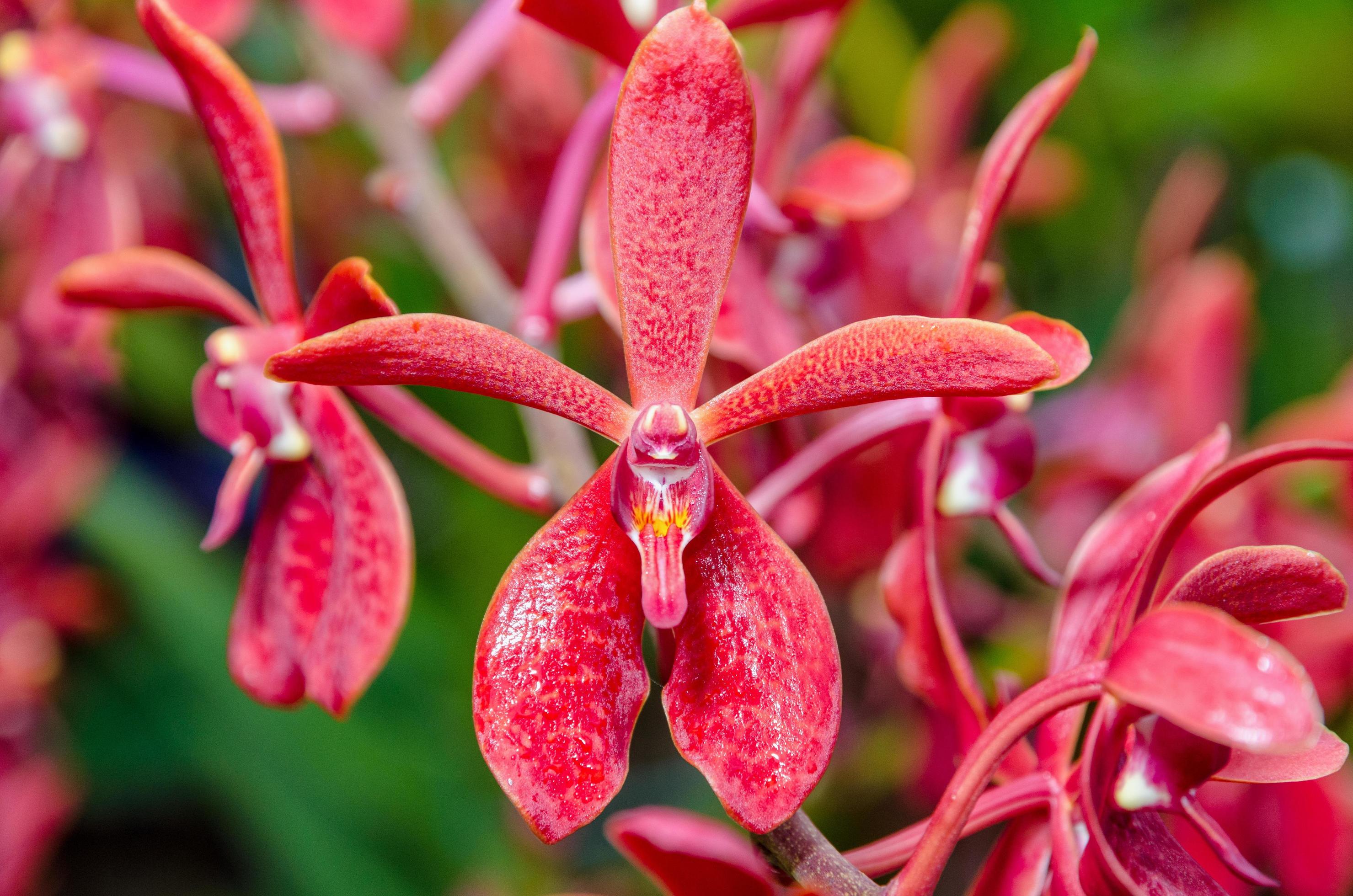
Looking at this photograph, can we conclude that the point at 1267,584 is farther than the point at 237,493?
No

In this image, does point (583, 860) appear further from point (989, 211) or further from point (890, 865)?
point (989, 211)

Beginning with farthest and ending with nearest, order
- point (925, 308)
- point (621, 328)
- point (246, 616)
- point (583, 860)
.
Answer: point (583, 860)
point (925, 308)
point (246, 616)
point (621, 328)

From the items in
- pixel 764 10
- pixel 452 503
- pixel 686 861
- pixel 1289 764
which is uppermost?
pixel 764 10

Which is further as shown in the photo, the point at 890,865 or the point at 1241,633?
the point at 890,865

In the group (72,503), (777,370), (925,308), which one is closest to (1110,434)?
(925,308)

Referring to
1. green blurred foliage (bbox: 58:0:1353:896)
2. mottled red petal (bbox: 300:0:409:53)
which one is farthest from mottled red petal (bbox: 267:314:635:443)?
green blurred foliage (bbox: 58:0:1353:896)

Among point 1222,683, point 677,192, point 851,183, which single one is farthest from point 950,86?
point 1222,683

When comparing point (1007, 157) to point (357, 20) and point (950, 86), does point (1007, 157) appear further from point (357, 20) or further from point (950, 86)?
point (950, 86)

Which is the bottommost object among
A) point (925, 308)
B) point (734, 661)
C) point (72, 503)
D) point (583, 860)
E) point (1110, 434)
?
point (583, 860)
